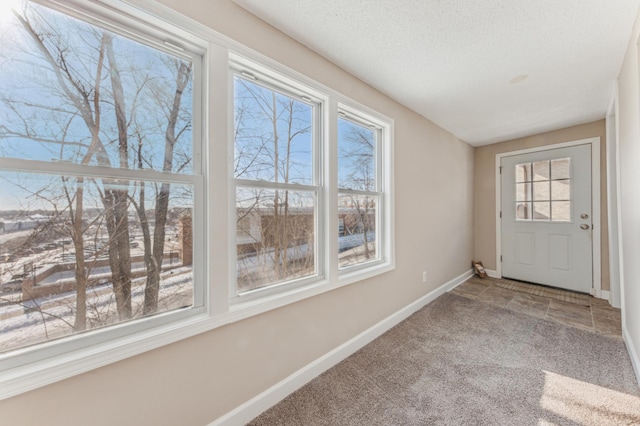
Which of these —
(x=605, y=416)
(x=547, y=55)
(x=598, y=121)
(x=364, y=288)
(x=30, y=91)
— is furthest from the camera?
(x=598, y=121)

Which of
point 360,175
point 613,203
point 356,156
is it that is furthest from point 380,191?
point 613,203

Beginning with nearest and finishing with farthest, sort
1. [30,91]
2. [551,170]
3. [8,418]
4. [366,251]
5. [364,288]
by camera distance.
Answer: [8,418], [30,91], [364,288], [366,251], [551,170]

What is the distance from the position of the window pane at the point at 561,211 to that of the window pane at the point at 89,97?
4.66 m

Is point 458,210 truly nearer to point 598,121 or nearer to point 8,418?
point 598,121

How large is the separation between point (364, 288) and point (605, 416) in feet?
5.18

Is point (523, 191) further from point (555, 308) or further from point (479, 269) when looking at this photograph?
point (555, 308)

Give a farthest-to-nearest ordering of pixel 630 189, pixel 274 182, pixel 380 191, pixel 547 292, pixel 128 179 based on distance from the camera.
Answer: pixel 547 292 < pixel 380 191 < pixel 630 189 < pixel 274 182 < pixel 128 179

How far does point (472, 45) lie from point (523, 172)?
9.91 feet

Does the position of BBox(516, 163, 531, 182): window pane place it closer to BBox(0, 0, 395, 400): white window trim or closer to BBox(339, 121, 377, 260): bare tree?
BBox(339, 121, 377, 260): bare tree

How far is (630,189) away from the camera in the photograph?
1876 millimetres

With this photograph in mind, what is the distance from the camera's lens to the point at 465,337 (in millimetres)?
2396

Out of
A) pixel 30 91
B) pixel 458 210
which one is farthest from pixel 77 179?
pixel 458 210

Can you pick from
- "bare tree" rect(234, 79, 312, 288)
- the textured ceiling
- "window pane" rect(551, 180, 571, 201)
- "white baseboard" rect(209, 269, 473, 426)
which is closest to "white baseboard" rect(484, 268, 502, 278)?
"window pane" rect(551, 180, 571, 201)

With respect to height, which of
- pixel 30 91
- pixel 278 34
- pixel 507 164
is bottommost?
pixel 30 91
